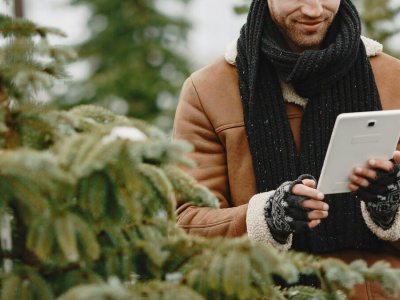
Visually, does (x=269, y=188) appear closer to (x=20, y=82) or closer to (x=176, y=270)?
(x=176, y=270)

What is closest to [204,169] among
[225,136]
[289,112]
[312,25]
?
[225,136]

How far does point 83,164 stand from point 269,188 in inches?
68.0

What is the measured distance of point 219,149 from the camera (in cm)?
350

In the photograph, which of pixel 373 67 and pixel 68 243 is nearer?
pixel 68 243

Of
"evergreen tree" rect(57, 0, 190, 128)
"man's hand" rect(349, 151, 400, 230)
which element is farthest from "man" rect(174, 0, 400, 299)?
"evergreen tree" rect(57, 0, 190, 128)

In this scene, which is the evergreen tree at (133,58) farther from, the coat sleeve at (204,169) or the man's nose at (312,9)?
the man's nose at (312,9)

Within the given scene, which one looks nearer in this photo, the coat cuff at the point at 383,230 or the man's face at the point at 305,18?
the coat cuff at the point at 383,230

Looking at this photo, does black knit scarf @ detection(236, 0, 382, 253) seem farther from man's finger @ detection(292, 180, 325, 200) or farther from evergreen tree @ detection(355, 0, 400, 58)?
evergreen tree @ detection(355, 0, 400, 58)

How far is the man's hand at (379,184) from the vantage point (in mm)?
2865

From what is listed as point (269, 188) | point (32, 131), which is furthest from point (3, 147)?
point (269, 188)

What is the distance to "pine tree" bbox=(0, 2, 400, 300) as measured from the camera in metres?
1.79

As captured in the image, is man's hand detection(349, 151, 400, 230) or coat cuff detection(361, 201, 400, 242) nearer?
man's hand detection(349, 151, 400, 230)

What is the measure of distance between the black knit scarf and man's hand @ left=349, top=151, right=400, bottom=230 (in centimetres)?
27

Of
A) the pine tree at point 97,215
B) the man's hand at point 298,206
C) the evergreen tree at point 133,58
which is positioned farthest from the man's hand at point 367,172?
the evergreen tree at point 133,58
